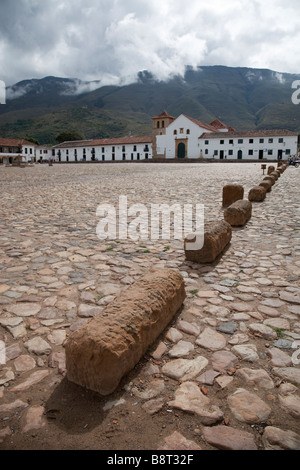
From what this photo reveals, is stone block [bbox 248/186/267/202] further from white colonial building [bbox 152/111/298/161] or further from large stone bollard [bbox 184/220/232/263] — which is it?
white colonial building [bbox 152/111/298/161]

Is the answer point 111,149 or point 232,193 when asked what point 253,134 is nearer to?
point 111,149

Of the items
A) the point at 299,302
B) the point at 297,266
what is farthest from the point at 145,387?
the point at 297,266

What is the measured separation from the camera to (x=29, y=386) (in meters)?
2.02

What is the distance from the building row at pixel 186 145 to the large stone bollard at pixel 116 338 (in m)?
54.9

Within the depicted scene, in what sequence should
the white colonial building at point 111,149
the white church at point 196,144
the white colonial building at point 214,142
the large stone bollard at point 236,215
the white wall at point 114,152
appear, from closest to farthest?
1. the large stone bollard at point 236,215
2. the white colonial building at point 214,142
3. the white church at point 196,144
4. the white colonial building at point 111,149
5. the white wall at point 114,152

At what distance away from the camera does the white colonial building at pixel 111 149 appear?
68.8 m

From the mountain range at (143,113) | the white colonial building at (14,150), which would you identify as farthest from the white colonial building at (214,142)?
the mountain range at (143,113)

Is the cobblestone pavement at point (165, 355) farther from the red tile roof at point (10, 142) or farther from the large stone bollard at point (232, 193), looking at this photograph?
the red tile roof at point (10, 142)

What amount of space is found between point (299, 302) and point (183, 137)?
2502 inches

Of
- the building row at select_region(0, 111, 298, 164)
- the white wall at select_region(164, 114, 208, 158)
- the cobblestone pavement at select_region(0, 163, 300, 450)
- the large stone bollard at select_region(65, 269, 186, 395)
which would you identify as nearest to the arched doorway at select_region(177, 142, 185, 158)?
the building row at select_region(0, 111, 298, 164)

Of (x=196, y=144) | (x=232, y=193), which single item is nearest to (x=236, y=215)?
(x=232, y=193)

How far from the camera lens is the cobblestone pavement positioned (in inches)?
67.0
